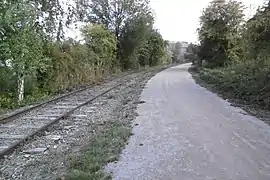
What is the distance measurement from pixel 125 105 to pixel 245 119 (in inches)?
216

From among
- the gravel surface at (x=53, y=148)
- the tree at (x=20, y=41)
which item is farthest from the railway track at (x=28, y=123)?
the tree at (x=20, y=41)

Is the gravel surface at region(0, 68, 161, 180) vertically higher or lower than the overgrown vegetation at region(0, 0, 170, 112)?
lower

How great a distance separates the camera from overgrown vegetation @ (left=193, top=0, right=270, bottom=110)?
16.3 metres

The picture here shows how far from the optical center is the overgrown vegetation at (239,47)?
16.3 metres

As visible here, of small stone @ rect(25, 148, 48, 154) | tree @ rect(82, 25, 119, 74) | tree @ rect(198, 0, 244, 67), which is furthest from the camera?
tree @ rect(198, 0, 244, 67)

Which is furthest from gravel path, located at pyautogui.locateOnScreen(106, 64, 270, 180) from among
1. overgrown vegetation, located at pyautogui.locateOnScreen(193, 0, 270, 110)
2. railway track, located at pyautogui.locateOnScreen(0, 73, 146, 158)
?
overgrown vegetation, located at pyautogui.locateOnScreen(193, 0, 270, 110)

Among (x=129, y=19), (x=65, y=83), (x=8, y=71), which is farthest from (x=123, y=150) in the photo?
(x=129, y=19)

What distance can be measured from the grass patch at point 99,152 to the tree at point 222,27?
30.7 m

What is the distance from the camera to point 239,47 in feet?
83.8

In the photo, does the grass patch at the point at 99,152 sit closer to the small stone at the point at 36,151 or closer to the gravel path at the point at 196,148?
the gravel path at the point at 196,148

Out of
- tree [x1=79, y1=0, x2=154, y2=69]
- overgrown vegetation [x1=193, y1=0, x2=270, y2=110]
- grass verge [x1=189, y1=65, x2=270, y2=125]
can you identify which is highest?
tree [x1=79, y1=0, x2=154, y2=69]

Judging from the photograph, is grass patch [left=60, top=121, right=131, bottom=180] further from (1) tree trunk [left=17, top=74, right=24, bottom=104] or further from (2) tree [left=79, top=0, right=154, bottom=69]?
(2) tree [left=79, top=0, right=154, bottom=69]

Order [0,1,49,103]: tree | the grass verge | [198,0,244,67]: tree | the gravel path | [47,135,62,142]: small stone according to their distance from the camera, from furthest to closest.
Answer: [198,0,244,67]: tree → [0,1,49,103]: tree → the grass verge → [47,135,62,142]: small stone → the gravel path

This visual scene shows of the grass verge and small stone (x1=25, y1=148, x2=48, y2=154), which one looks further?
the grass verge
